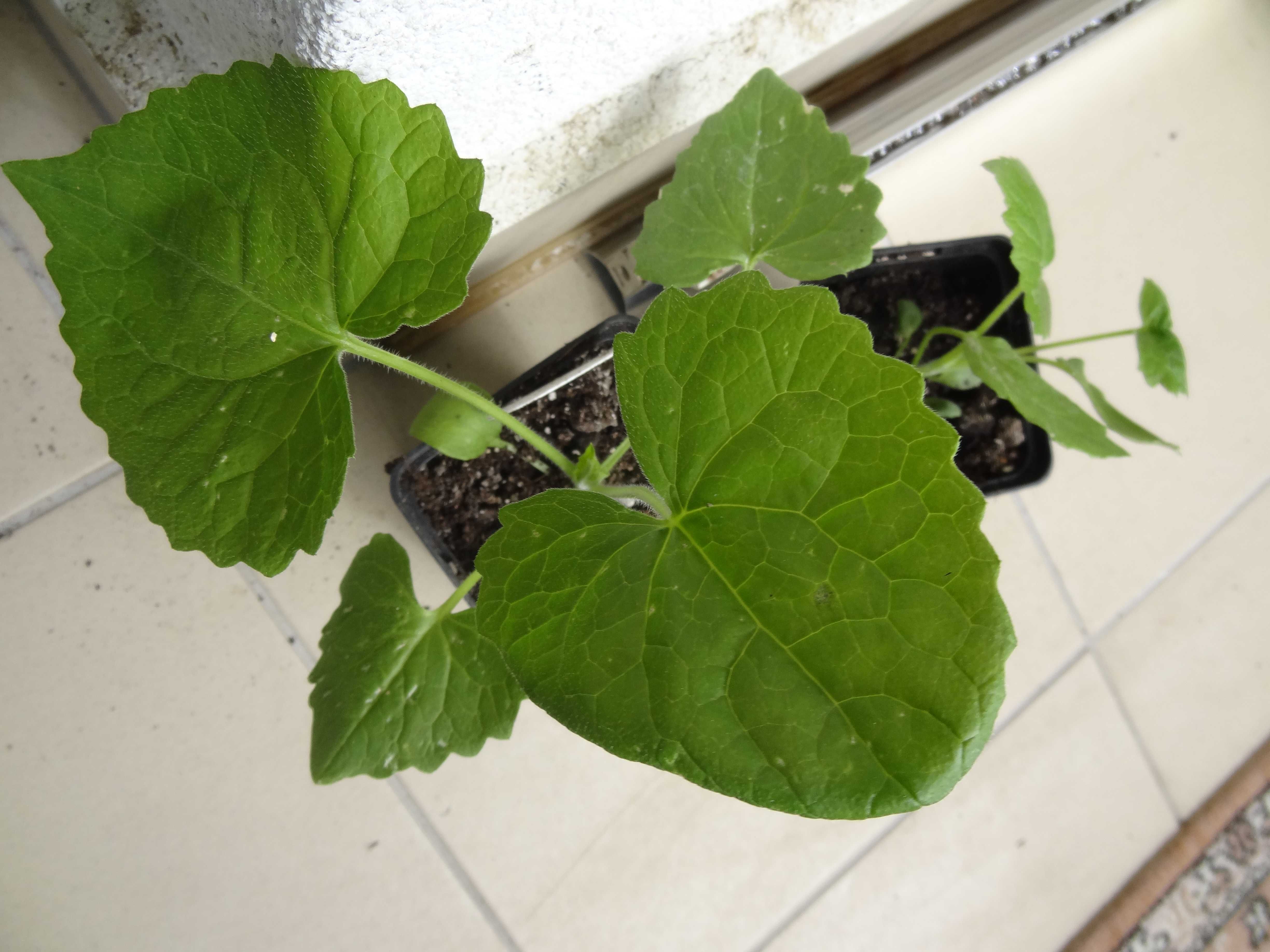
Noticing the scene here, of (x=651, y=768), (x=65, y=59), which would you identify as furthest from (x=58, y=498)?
(x=651, y=768)

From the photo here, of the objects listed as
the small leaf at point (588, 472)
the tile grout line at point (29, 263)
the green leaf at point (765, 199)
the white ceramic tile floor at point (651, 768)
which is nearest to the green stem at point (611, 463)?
the small leaf at point (588, 472)

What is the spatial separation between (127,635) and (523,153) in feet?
1.64

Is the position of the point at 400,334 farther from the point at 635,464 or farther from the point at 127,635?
the point at 127,635

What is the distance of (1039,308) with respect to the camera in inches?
21.1

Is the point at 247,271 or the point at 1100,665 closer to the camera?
the point at 247,271

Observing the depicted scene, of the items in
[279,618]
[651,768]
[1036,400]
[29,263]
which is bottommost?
[651,768]

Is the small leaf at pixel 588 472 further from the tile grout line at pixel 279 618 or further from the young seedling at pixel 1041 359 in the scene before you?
the tile grout line at pixel 279 618

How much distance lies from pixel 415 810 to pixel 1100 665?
77cm

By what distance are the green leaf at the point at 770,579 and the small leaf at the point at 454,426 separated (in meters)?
0.16

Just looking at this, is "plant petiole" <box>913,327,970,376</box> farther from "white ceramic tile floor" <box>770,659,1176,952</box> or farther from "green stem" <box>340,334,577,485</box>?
"white ceramic tile floor" <box>770,659,1176,952</box>

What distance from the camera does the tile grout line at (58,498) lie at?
2.13 feet

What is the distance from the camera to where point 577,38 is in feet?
1.61

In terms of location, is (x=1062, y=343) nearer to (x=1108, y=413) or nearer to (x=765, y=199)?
(x=1108, y=413)

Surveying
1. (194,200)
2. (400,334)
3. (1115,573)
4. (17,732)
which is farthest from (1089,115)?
(17,732)
